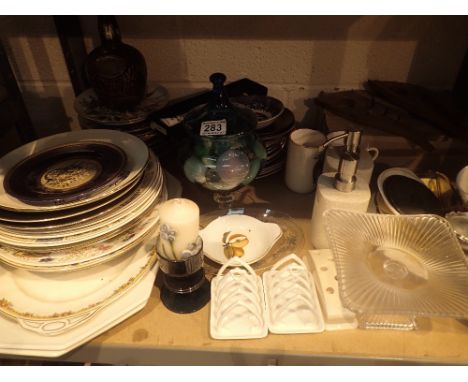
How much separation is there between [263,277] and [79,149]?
0.39 metres

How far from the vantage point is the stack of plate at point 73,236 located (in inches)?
21.0

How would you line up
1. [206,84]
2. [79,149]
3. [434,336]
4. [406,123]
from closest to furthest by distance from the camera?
[434,336]
[79,149]
[406,123]
[206,84]

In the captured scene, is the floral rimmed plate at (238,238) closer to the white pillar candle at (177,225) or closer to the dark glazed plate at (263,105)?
the white pillar candle at (177,225)

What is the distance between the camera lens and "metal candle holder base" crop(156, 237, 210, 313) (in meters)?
0.55

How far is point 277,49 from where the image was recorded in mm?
862

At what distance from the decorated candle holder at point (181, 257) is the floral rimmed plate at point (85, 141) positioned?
94 millimetres

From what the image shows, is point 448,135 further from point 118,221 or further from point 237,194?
point 118,221

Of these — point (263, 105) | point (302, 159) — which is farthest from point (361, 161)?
point (263, 105)

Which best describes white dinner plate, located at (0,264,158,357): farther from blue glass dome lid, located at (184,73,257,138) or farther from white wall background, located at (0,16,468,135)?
white wall background, located at (0,16,468,135)

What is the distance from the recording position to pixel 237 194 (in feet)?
2.59

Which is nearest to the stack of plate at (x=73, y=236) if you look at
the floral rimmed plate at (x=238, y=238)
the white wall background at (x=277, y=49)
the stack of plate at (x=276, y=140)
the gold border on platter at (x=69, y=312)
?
the gold border on platter at (x=69, y=312)

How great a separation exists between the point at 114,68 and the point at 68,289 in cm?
42

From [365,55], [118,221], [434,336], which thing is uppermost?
[365,55]

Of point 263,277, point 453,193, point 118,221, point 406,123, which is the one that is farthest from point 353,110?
point 118,221
